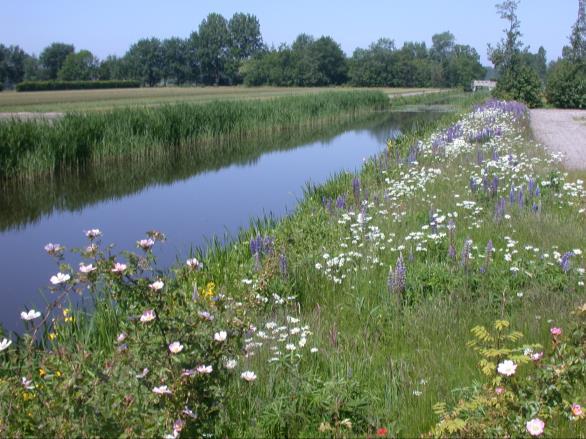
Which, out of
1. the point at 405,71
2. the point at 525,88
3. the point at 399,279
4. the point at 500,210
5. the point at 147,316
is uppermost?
the point at 405,71

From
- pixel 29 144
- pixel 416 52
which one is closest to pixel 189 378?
pixel 29 144

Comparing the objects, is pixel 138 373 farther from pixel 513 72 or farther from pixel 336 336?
pixel 513 72

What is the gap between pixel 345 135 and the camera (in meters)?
29.6

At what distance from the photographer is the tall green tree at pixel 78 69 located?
110m

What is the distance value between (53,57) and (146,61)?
845 inches

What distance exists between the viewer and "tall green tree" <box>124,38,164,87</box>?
115 m

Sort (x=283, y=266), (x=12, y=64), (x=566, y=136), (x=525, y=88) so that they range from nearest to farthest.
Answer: (x=283, y=266)
(x=566, y=136)
(x=525, y=88)
(x=12, y=64)

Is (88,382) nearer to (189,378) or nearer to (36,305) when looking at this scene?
(189,378)

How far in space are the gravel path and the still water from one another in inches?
206

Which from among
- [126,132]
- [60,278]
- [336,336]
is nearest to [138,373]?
[60,278]

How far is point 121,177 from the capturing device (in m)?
17.2

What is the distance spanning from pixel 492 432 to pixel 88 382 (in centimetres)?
172

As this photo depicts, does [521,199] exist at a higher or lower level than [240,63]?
lower

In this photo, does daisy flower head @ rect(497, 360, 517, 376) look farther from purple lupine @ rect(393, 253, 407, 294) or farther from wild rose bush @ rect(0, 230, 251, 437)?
purple lupine @ rect(393, 253, 407, 294)
